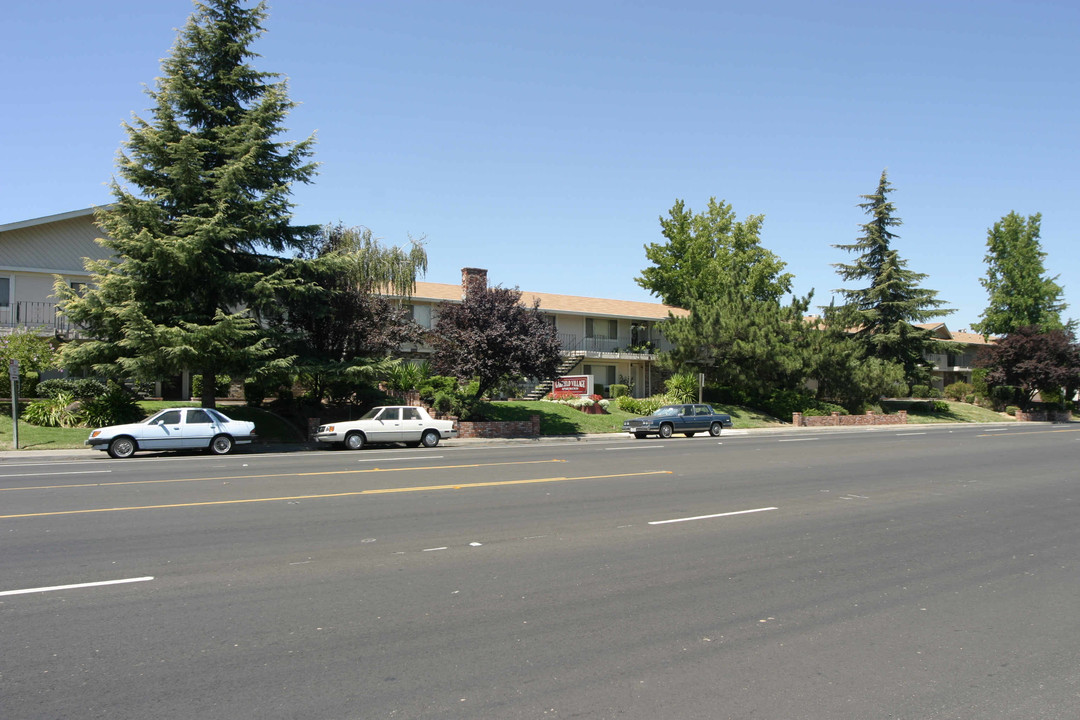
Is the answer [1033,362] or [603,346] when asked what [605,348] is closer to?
[603,346]

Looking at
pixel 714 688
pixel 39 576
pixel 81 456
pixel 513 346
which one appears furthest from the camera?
pixel 513 346

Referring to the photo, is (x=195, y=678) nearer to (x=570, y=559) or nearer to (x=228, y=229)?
(x=570, y=559)

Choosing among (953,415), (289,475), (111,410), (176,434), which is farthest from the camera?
(953,415)

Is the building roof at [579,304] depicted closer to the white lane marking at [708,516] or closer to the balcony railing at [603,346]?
the balcony railing at [603,346]

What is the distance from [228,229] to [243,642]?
21696mm

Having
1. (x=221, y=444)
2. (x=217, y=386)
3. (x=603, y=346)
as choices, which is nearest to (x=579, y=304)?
(x=603, y=346)

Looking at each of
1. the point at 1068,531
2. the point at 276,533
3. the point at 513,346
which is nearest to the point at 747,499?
the point at 1068,531

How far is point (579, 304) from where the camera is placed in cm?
4959

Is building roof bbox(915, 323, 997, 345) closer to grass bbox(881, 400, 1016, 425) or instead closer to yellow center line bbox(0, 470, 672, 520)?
grass bbox(881, 400, 1016, 425)

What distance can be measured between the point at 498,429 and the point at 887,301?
34782mm

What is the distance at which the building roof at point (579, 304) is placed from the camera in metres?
43.4

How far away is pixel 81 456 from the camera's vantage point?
20953mm

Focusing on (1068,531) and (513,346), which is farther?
(513,346)

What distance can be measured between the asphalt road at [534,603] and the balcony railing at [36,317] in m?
20.8
